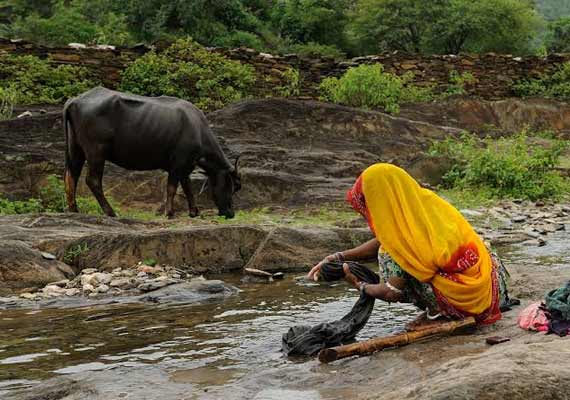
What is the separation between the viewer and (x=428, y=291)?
4.72 metres

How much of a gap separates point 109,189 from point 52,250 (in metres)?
4.61

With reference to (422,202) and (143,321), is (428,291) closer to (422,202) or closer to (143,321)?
(422,202)

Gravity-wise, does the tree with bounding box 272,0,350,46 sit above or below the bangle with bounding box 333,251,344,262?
below

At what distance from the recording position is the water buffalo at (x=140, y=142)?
10672 millimetres

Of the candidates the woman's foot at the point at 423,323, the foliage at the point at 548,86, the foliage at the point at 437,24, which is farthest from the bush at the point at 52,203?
A: the foliage at the point at 437,24

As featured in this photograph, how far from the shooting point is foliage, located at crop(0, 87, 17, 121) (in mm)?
14250

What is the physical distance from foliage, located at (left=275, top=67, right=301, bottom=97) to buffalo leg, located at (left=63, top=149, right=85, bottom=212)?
30.0 ft

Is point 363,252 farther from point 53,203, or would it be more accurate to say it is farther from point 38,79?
point 38,79

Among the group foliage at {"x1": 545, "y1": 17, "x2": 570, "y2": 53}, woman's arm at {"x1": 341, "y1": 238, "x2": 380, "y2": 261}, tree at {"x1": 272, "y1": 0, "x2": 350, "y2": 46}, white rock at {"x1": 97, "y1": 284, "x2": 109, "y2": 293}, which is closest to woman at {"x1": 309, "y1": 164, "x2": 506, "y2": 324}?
woman's arm at {"x1": 341, "y1": 238, "x2": 380, "y2": 261}

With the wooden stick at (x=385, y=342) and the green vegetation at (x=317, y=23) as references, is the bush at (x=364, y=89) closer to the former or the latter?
the green vegetation at (x=317, y=23)

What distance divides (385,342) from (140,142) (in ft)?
24.1

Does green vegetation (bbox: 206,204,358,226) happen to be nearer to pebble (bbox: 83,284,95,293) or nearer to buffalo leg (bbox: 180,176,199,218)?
buffalo leg (bbox: 180,176,199,218)

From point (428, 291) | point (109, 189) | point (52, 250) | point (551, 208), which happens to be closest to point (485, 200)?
point (551, 208)

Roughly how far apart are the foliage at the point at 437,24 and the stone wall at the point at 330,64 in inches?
248
